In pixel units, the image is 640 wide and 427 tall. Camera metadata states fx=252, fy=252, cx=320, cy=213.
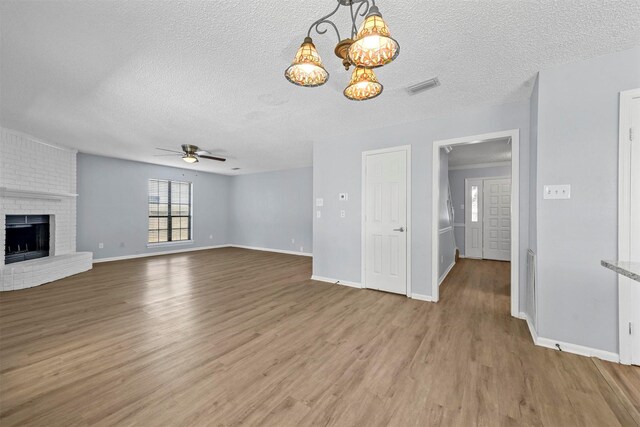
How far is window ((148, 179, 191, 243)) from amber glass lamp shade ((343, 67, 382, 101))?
24.0ft

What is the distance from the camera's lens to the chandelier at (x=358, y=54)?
121 cm

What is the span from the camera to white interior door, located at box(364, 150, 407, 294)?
3729 millimetres

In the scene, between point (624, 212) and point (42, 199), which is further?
point (42, 199)

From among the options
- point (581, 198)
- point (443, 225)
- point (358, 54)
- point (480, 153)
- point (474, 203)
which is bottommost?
point (443, 225)

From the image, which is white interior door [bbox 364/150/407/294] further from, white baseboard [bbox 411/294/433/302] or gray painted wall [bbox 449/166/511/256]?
gray painted wall [bbox 449/166/511/256]

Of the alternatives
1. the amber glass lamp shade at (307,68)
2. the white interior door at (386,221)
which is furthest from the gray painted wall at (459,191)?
the amber glass lamp shade at (307,68)

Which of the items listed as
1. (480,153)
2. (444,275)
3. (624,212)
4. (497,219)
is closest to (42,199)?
(444,275)

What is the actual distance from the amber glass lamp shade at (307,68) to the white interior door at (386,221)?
250cm

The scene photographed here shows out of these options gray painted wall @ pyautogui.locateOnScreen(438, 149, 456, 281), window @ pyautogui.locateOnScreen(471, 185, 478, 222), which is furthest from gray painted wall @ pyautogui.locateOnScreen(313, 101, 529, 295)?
window @ pyautogui.locateOnScreen(471, 185, 478, 222)

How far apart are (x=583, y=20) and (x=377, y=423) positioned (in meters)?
2.98

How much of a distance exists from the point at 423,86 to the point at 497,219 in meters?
5.51

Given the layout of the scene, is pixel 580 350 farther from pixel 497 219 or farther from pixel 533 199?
pixel 497 219

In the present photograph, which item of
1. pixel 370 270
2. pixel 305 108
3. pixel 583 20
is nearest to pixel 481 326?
pixel 370 270

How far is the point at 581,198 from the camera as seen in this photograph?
2.21m
